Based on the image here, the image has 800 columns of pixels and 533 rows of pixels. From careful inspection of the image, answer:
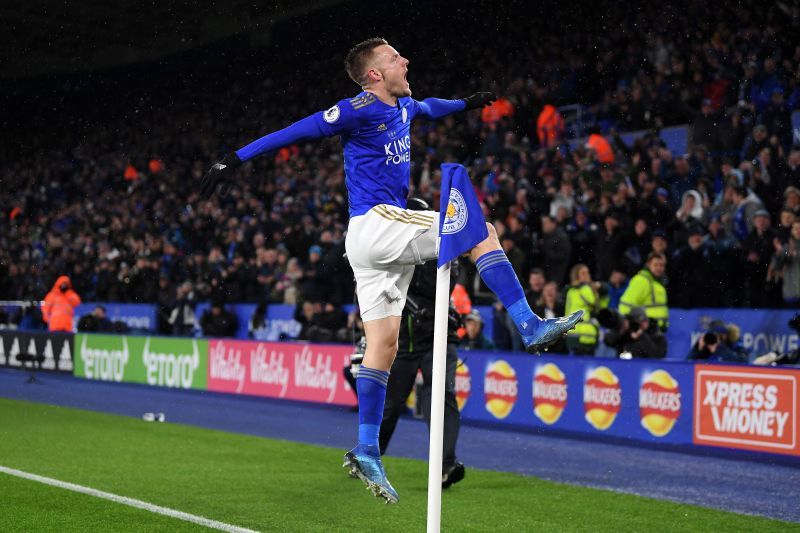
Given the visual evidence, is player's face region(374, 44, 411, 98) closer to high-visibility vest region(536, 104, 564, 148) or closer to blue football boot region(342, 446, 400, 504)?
blue football boot region(342, 446, 400, 504)

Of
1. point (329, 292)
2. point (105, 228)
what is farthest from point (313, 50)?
point (329, 292)

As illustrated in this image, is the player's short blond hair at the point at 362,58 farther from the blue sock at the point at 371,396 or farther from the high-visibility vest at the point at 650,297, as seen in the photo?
the high-visibility vest at the point at 650,297

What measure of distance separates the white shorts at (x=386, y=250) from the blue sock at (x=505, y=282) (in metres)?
0.40

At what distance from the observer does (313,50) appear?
29.2 m

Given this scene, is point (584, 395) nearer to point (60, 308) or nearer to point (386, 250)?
point (386, 250)

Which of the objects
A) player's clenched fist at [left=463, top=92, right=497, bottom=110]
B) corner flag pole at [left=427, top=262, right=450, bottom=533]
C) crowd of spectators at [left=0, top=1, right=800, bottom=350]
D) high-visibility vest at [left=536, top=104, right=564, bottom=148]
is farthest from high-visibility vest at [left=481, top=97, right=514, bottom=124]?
corner flag pole at [left=427, top=262, right=450, bottom=533]

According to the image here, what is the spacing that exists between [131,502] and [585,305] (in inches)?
271

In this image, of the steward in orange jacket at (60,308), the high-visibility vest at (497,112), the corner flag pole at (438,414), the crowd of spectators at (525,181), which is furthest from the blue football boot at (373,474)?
the steward in orange jacket at (60,308)

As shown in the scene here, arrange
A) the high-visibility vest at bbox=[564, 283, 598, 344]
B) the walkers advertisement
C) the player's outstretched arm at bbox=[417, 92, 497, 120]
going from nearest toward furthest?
the player's outstretched arm at bbox=[417, 92, 497, 120], the walkers advertisement, the high-visibility vest at bbox=[564, 283, 598, 344]

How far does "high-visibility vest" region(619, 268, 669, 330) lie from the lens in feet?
38.6

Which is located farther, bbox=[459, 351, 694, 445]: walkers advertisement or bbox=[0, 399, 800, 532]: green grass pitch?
bbox=[459, 351, 694, 445]: walkers advertisement

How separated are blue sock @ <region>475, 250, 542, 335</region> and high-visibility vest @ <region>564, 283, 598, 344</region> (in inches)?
303

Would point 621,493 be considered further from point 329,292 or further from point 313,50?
point 313,50

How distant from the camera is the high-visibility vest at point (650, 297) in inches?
464
